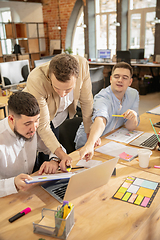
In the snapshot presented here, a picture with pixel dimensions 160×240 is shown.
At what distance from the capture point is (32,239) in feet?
2.91

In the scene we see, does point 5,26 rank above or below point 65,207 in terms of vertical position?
above

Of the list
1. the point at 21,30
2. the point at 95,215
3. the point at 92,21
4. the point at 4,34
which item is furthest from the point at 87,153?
the point at 21,30

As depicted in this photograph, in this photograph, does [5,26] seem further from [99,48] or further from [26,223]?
[26,223]

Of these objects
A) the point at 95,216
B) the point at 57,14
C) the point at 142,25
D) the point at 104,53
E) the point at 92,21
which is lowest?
the point at 95,216

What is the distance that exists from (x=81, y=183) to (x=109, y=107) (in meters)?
1.13

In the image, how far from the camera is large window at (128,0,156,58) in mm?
7047

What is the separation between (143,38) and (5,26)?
4836 millimetres

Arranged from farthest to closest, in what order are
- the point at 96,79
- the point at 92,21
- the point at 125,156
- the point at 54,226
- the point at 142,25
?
the point at 92,21 < the point at 142,25 < the point at 96,79 < the point at 125,156 < the point at 54,226

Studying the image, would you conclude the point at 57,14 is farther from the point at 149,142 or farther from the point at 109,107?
the point at 149,142

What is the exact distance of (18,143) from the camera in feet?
4.80

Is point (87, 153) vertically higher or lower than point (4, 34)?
lower

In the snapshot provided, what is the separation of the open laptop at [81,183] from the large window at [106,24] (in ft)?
24.4

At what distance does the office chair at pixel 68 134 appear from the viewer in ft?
6.73

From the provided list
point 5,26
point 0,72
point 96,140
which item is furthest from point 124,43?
point 96,140
